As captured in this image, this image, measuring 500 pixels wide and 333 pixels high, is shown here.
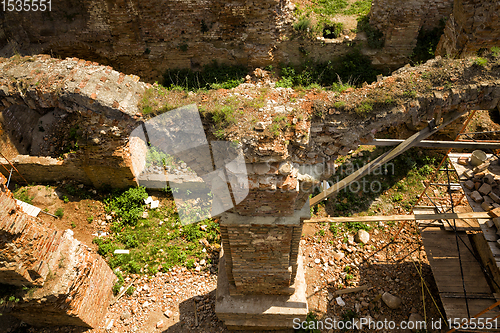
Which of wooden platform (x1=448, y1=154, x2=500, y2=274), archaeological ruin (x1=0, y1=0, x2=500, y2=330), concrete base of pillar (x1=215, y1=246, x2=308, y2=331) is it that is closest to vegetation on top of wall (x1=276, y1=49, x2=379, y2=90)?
Answer: archaeological ruin (x1=0, y1=0, x2=500, y2=330)

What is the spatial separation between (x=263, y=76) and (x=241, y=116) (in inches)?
265

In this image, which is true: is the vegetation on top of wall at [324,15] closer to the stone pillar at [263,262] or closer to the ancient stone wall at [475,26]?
the ancient stone wall at [475,26]

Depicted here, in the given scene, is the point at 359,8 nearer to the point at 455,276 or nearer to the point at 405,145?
the point at 405,145

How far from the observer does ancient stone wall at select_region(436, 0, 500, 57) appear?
21.0 feet

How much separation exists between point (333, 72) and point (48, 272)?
9.04m

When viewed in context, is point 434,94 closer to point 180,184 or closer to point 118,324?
point 180,184

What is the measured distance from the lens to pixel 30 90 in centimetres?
501

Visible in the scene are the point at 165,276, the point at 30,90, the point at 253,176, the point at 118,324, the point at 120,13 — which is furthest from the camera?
the point at 120,13

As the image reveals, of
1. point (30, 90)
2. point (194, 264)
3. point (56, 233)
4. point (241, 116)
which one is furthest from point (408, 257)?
point (30, 90)

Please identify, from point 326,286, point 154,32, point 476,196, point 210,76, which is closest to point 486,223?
point 476,196

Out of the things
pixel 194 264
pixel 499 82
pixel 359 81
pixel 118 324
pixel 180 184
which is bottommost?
pixel 118 324

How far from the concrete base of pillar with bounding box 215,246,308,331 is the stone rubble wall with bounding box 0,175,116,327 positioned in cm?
243

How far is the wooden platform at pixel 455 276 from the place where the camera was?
5.15 meters

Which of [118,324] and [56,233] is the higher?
[56,233]
